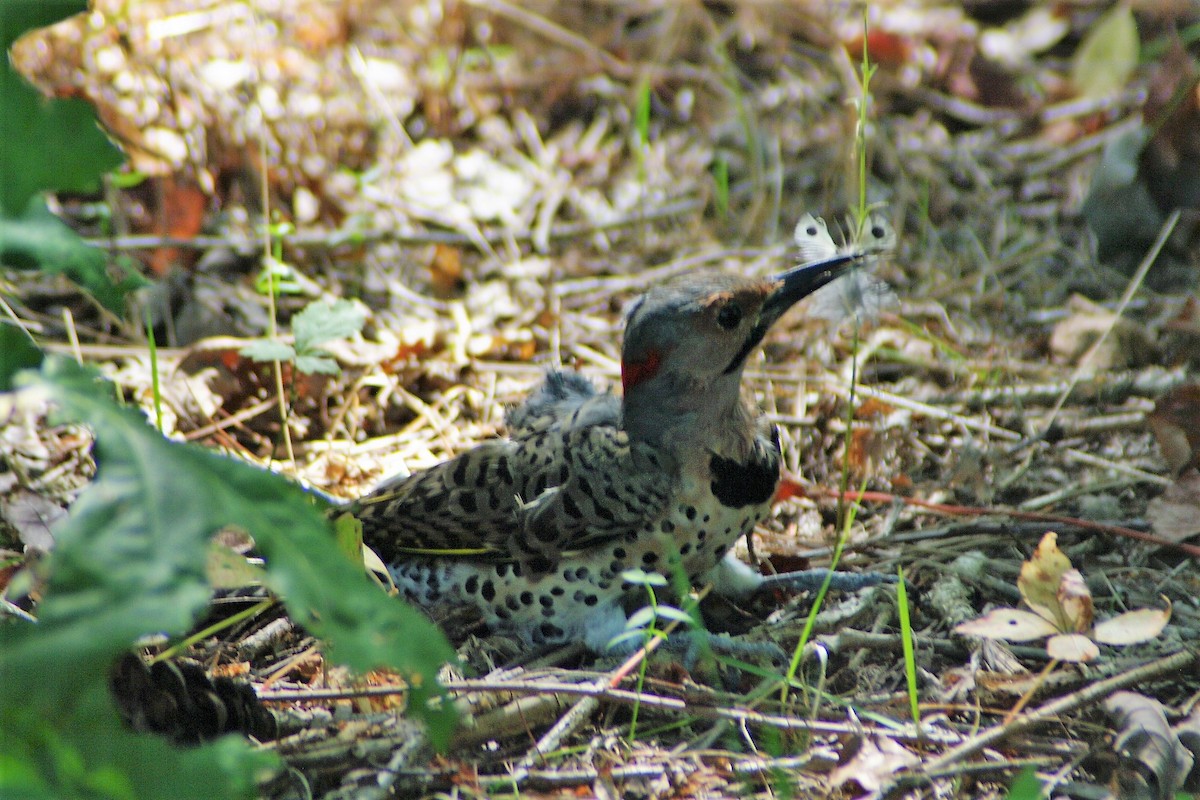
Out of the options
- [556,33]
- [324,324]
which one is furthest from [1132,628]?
[556,33]

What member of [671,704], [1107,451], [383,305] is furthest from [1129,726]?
[383,305]

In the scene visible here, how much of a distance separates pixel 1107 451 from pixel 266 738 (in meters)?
2.81

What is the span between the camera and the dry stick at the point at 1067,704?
2458 mm

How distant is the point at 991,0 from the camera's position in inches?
246

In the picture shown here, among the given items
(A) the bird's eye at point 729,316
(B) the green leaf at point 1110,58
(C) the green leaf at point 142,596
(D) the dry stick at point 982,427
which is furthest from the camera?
(B) the green leaf at point 1110,58

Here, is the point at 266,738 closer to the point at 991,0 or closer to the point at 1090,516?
the point at 1090,516

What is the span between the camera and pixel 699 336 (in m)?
3.18

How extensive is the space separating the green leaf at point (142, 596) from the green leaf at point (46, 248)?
0.63 ft

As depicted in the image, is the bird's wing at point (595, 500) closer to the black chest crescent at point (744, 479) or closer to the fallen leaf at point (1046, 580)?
the black chest crescent at point (744, 479)

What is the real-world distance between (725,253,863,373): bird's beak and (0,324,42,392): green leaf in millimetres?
2009

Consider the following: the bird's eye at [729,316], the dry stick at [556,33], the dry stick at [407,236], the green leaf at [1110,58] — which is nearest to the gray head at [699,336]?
the bird's eye at [729,316]

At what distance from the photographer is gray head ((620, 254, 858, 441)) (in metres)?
3.15

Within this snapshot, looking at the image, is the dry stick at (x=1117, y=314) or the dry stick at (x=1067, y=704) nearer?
the dry stick at (x=1067, y=704)

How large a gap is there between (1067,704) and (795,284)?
128 cm
